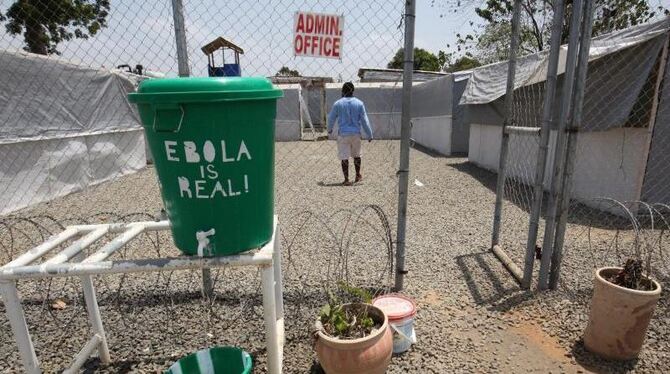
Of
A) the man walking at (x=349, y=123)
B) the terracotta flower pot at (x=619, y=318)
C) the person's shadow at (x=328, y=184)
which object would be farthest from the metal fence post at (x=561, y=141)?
the person's shadow at (x=328, y=184)

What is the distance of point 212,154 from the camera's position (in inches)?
55.5

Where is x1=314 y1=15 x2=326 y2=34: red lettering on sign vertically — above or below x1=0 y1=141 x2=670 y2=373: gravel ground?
above

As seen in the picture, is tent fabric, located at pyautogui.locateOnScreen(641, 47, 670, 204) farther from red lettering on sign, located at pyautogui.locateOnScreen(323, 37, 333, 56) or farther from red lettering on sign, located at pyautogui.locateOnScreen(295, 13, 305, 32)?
red lettering on sign, located at pyautogui.locateOnScreen(295, 13, 305, 32)

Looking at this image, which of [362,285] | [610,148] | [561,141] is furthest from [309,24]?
[610,148]

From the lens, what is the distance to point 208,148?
1.40 meters

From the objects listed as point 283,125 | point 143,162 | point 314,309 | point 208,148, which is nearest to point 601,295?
point 314,309

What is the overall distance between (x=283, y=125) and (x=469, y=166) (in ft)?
30.4

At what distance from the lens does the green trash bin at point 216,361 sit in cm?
191

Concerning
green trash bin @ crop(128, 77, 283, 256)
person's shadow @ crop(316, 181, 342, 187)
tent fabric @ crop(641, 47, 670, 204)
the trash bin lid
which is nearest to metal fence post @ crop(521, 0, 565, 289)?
green trash bin @ crop(128, 77, 283, 256)

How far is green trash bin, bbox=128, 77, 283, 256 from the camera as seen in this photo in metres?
1.35

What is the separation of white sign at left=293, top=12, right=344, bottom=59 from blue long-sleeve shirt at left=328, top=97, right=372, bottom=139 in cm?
434

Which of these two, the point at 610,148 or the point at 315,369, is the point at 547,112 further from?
the point at 610,148

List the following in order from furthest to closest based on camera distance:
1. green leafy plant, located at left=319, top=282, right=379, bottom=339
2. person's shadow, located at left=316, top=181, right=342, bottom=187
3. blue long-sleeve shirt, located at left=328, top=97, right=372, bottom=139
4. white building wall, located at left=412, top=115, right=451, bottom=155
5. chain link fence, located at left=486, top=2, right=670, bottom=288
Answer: white building wall, located at left=412, top=115, right=451, bottom=155 < person's shadow, located at left=316, top=181, right=342, bottom=187 < blue long-sleeve shirt, located at left=328, top=97, right=372, bottom=139 < chain link fence, located at left=486, top=2, right=670, bottom=288 < green leafy plant, located at left=319, top=282, right=379, bottom=339

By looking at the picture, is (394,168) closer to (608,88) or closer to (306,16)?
(608,88)
